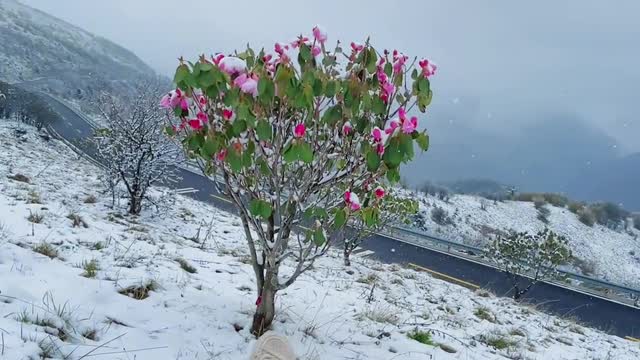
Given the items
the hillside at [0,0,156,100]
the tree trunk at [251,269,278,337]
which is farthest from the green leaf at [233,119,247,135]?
the hillside at [0,0,156,100]

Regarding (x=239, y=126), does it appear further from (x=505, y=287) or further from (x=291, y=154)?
(x=505, y=287)

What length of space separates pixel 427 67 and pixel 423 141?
0.58 m

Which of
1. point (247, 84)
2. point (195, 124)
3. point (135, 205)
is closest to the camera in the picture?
point (247, 84)

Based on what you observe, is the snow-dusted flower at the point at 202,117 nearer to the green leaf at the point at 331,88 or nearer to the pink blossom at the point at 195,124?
the pink blossom at the point at 195,124

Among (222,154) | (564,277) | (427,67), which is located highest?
(427,67)

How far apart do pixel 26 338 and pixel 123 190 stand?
10570 millimetres

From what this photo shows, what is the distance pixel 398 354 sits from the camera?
14.2 feet

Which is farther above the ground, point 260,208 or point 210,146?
point 210,146

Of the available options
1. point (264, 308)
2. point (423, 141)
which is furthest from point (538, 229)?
point (423, 141)

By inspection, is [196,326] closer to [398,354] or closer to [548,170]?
[398,354]

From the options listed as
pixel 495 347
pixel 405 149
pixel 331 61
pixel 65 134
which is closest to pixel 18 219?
pixel 331 61

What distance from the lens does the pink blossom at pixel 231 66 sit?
275cm

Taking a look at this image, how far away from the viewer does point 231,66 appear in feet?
9.02

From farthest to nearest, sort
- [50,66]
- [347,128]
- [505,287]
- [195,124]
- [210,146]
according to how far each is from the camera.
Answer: [50,66]
[505,287]
[347,128]
[195,124]
[210,146]
